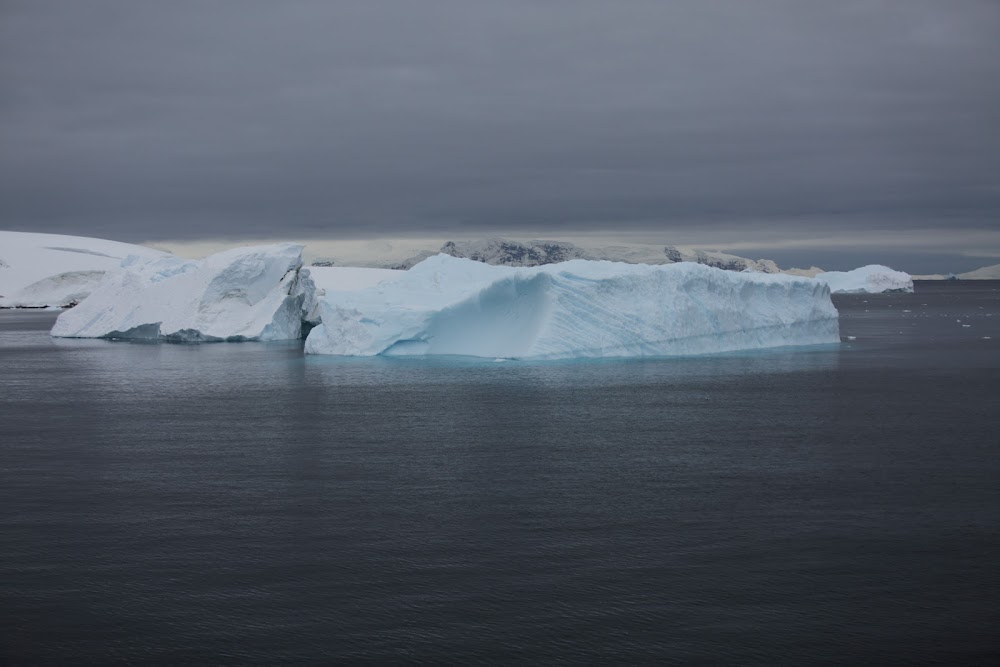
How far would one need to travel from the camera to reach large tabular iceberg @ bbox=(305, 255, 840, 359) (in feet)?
74.8

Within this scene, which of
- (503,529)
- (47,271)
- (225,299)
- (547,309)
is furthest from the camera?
(47,271)

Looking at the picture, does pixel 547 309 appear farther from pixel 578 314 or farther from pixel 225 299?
pixel 225 299

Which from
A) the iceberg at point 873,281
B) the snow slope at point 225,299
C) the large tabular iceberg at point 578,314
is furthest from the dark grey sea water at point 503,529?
the iceberg at point 873,281

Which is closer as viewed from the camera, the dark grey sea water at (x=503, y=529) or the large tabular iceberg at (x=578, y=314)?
the dark grey sea water at (x=503, y=529)

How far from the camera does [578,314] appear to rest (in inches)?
897

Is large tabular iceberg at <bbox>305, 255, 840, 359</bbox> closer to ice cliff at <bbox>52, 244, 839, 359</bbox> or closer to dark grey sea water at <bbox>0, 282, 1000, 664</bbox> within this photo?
ice cliff at <bbox>52, 244, 839, 359</bbox>

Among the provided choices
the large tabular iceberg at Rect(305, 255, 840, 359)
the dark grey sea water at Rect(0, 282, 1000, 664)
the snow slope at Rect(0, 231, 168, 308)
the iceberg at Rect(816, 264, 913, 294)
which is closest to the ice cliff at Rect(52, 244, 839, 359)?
the large tabular iceberg at Rect(305, 255, 840, 359)

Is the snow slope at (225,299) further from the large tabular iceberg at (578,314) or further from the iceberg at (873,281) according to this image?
the iceberg at (873,281)

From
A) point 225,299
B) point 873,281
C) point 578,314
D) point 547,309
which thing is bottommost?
point 578,314

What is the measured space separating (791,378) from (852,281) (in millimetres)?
80775

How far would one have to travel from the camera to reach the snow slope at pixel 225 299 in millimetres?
30922

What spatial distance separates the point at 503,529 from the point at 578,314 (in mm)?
14850

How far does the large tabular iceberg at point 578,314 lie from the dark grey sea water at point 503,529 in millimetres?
5899

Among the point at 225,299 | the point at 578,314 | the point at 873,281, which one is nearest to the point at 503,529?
the point at 578,314
